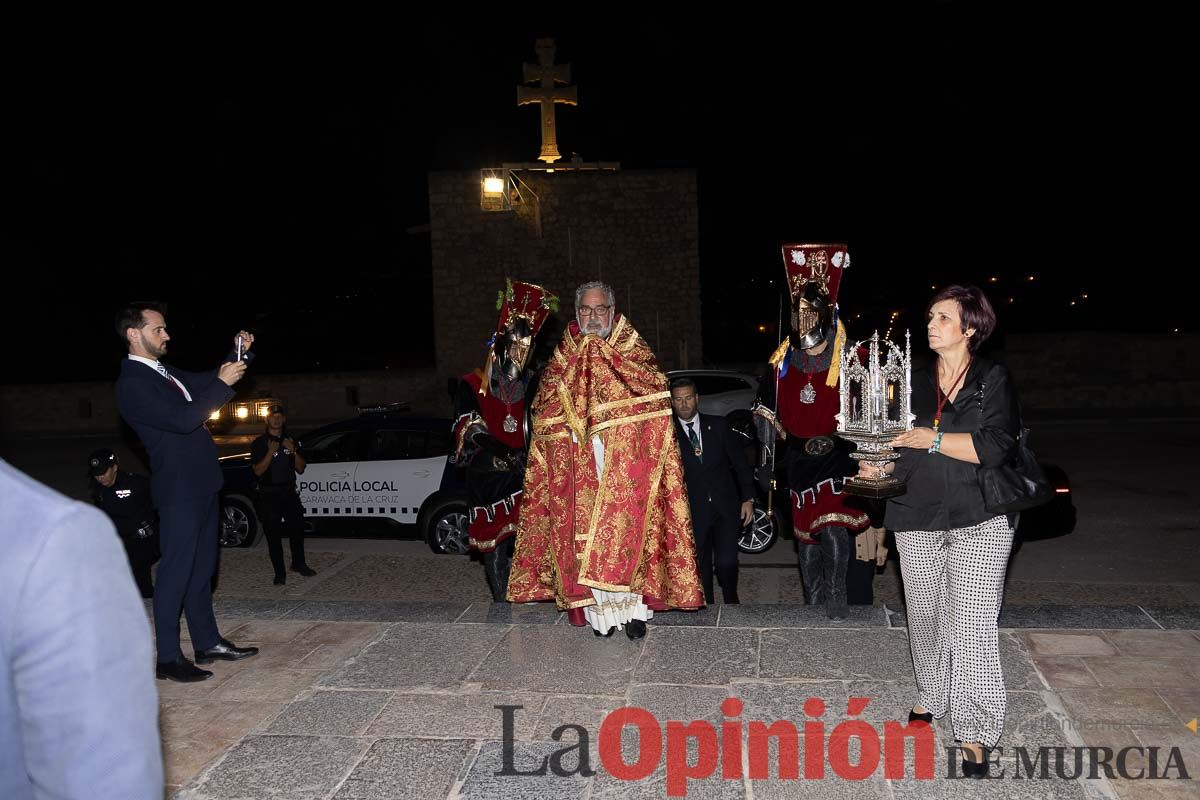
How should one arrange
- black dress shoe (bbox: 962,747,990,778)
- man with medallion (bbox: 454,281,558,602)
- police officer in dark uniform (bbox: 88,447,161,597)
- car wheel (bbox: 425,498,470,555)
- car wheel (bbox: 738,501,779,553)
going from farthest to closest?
car wheel (bbox: 425,498,470,555) < car wheel (bbox: 738,501,779,553) < police officer in dark uniform (bbox: 88,447,161,597) < man with medallion (bbox: 454,281,558,602) < black dress shoe (bbox: 962,747,990,778)

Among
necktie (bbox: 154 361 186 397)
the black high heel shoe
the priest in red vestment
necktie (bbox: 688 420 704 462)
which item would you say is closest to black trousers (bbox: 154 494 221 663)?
necktie (bbox: 154 361 186 397)

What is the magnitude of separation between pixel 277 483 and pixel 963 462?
6149mm

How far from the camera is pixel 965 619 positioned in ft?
12.2

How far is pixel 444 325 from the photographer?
25203 mm

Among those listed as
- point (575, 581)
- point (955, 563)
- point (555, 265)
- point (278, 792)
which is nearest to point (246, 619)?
point (575, 581)

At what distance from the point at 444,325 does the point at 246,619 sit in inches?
774

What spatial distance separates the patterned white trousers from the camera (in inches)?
144

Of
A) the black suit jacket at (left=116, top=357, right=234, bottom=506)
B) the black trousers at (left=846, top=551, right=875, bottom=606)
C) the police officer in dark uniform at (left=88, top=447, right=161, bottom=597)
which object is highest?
the black suit jacket at (left=116, top=357, right=234, bottom=506)

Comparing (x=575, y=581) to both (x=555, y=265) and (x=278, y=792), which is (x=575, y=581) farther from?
(x=555, y=265)

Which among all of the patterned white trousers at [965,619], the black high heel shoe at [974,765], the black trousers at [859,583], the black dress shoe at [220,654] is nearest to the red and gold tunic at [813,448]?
the black trousers at [859,583]

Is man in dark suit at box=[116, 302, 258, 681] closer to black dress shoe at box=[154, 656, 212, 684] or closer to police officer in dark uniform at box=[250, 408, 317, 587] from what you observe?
black dress shoe at box=[154, 656, 212, 684]

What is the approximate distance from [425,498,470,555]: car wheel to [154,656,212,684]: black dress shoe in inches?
194

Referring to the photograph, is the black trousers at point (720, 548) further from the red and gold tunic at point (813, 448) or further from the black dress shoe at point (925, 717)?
the black dress shoe at point (925, 717)

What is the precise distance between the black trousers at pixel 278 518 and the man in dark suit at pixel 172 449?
3.23 m
